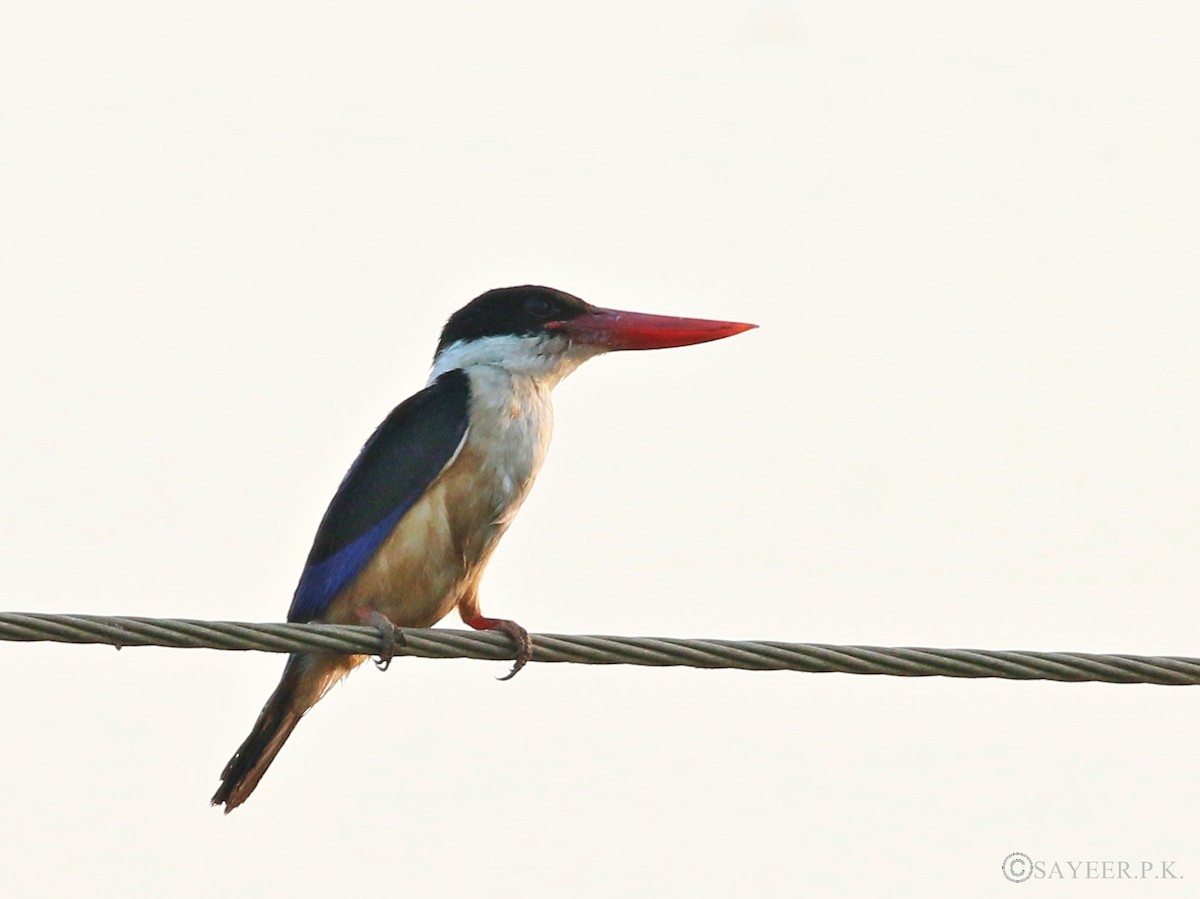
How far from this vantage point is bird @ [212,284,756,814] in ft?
16.8

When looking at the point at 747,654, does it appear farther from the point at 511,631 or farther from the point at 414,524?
the point at 414,524

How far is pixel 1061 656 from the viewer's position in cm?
363

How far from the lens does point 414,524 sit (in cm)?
514

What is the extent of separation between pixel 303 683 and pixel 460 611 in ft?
1.68

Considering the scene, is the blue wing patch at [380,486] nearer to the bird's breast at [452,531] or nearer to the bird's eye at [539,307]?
the bird's breast at [452,531]

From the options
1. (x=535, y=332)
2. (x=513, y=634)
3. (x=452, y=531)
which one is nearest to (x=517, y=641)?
(x=513, y=634)

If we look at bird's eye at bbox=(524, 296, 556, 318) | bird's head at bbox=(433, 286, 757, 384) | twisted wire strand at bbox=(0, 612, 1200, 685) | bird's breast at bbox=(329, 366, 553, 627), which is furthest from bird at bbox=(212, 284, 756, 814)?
twisted wire strand at bbox=(0, 612, 1200, 685)

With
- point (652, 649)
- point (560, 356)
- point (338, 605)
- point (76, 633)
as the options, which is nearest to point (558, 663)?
point (652, 649)

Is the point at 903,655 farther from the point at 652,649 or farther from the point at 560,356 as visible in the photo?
the point at 560,356

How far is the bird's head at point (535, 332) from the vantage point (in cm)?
565

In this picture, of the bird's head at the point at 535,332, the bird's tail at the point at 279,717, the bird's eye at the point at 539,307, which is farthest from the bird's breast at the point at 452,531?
the bird's eye at the point at 539,307

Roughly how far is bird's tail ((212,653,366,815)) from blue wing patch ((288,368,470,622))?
0.15 metres

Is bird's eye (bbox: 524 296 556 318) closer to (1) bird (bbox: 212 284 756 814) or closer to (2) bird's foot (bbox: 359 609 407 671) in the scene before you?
(1) bird (bbox: 212 284 756 814)

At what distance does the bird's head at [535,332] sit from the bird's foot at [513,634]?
828 mm
